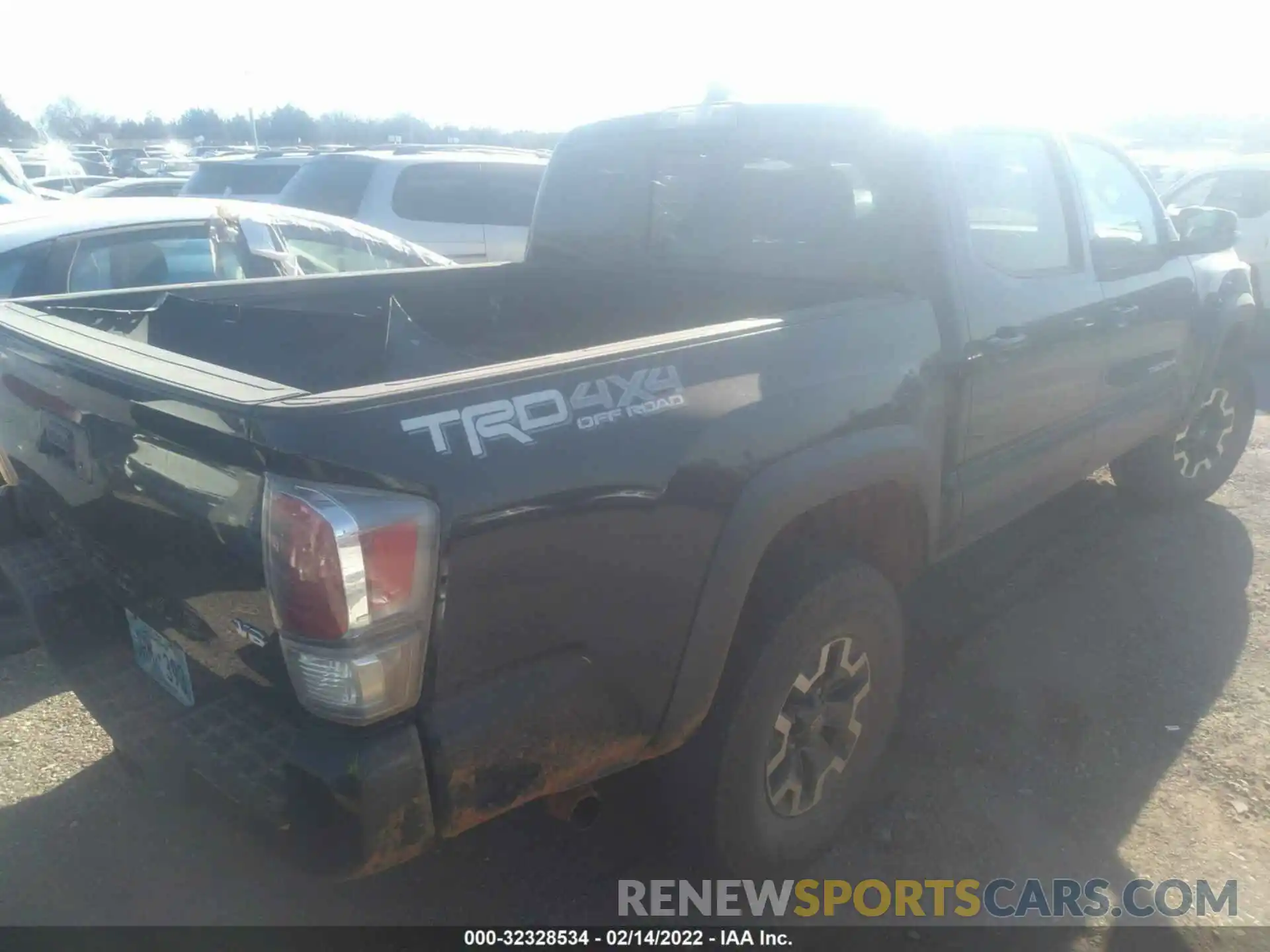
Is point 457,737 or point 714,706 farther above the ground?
point 457,737

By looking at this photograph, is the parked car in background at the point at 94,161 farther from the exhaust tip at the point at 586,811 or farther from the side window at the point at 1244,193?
the exhaust tip at the point at 586,811

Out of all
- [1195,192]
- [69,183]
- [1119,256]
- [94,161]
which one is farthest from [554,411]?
[94,161]

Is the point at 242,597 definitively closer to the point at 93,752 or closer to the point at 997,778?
the point at 93,752

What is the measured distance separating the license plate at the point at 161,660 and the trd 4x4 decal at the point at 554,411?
0.86 m

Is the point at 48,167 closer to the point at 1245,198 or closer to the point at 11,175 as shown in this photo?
the point at 11,175

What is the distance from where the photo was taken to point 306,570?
Answer: 176 cm

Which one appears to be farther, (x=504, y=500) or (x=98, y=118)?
(x=98, y=118)

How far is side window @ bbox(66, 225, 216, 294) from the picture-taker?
16.3 feet

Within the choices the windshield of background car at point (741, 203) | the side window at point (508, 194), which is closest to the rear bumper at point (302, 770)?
the windshield of background car at point (741, 203)

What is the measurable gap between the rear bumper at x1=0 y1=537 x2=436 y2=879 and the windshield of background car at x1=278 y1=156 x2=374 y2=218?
277 inches

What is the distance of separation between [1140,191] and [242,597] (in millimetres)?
4023

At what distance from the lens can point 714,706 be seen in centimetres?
246

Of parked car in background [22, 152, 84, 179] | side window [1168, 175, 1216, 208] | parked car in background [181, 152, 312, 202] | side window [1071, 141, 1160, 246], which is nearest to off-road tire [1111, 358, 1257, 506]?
side window [1071, 141, 1160, 246]

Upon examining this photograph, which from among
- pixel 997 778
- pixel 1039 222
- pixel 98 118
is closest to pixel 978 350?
pixel 1039 222
